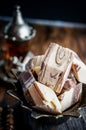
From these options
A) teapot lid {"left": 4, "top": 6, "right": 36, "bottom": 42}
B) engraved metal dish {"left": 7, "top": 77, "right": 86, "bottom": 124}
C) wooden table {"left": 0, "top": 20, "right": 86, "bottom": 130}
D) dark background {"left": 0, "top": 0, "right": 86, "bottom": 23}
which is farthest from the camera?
dark background {"left": 0, "top": 0, "right": 86, "bottom": 23}

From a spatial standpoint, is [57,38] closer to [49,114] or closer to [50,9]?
[50,9]

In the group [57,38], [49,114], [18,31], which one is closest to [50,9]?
[57,38]

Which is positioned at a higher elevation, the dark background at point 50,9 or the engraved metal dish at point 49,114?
the engraved metal dish at point 49,114

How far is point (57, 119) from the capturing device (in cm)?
92

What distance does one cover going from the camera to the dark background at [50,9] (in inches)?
75.0

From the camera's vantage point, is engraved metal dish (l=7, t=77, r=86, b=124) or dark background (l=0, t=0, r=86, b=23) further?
dark background (l=0, t=0, r=86, b=23)

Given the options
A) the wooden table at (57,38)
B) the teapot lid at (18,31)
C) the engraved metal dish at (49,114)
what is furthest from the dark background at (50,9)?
the engraved metal dish at (49,114)

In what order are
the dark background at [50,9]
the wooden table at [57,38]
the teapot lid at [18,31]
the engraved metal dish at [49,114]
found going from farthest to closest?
the dark background at [50,9] → the wooden table at [57,38] → the teapot lid at [18,31] → the engraved metal dish at [49,114]

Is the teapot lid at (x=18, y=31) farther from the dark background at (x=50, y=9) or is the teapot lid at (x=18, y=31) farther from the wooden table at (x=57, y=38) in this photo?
the dark background at (x=50, y=9)

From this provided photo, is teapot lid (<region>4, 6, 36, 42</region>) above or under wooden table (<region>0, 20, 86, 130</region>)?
above

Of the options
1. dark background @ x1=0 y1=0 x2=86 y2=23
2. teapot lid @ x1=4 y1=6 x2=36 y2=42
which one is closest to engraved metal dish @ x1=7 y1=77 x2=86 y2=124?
teapot lid @ x1=4 y1=6 x2=36 y2=42

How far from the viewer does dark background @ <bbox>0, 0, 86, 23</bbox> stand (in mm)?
1905

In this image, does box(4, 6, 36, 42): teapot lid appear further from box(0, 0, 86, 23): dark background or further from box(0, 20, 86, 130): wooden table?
box(0, 0, 86, 23): dark background

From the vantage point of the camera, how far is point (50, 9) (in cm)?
194
